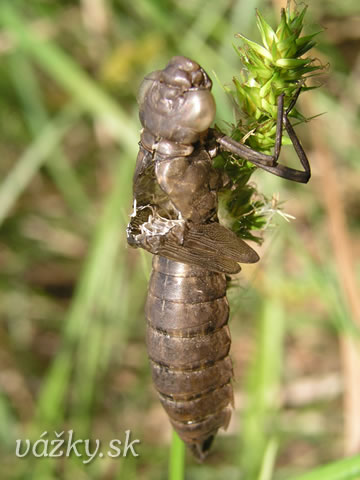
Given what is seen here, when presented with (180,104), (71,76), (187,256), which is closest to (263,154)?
(180,104)

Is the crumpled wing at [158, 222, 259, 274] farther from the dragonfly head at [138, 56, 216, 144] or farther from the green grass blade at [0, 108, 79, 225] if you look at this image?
the green grass blade at [0, 108, 79, 225]

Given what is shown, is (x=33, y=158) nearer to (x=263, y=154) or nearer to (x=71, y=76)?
(x=71, y=76)

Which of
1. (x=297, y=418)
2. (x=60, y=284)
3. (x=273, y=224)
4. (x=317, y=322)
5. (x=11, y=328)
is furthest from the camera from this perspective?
(x=60, y=284)

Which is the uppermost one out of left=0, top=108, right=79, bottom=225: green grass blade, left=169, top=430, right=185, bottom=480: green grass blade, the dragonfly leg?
the dragonfly leg

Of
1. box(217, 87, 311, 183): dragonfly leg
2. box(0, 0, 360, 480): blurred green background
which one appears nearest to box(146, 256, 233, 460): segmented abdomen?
box(217, 87, 311, 183): dragonfly leg

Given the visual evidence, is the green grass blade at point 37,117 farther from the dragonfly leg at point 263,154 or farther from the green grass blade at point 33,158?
the dragonfly leg at point 263,154

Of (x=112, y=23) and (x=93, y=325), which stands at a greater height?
(x=112, y=23)

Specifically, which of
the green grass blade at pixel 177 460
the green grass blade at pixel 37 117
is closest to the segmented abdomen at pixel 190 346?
the green grass blade at pixel 177 460

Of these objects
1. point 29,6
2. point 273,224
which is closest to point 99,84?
point 29,6

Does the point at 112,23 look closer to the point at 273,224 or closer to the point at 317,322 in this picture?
the point at 317,322
